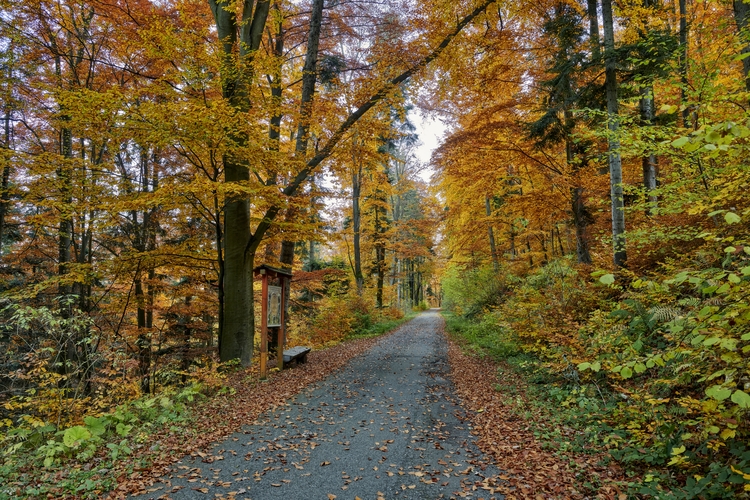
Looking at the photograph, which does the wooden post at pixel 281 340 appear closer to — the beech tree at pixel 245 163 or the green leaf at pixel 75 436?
the beech tree at pixel 245 163

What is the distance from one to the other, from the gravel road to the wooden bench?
210 centimetres

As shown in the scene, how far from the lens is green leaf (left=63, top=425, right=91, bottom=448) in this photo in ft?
14.8

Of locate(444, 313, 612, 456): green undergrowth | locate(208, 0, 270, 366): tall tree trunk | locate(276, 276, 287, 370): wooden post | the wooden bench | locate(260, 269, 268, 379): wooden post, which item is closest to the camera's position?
locate(444, 313, 612, 456): green undergrowth

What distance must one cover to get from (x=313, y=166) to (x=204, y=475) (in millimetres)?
7637

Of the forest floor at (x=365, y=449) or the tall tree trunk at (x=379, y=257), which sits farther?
the tall tree trunk at (x=379, y=257)

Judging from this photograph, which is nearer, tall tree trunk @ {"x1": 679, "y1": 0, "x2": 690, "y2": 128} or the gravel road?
the gravel road

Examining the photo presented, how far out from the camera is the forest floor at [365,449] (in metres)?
3.93

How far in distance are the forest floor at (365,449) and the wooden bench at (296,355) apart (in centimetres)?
113

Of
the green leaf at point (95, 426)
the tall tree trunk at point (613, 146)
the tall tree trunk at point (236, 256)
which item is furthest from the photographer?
the tall tree trunk at point (236, 256)

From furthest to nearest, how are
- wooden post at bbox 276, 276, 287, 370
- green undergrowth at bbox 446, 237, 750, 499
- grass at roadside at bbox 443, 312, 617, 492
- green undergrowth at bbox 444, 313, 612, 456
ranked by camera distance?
wooden post at bbox 276, 276, 287, 370, green undergrowth at bbox 444, 313, 612, 456, grass at roadside at bbox 443, 312, 617, 492, green undergrowth at bbox 446, 237, 750, 499

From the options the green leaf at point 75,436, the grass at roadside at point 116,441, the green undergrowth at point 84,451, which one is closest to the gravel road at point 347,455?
the grass at roadside at point 116,441

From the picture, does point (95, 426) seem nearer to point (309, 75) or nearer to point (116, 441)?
point (116, 441)

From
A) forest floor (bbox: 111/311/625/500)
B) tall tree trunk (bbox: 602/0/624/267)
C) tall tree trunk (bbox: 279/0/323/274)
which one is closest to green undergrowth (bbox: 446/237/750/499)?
forest floor (bbox: 111/311/625/500)

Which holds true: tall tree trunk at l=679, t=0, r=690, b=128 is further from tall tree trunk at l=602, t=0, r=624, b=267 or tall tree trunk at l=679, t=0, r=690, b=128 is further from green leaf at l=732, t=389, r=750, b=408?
green leaf at l=732, t=389, r=750, b=408
